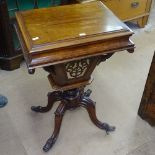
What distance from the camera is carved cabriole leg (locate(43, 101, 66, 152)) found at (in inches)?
55.2

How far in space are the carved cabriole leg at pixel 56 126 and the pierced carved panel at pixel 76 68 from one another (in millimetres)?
251

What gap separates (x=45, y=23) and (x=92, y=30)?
0.22 metres

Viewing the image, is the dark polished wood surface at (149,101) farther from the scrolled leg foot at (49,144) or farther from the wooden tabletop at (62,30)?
the scrolled leg foot at (49,144)

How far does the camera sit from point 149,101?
1566 mm

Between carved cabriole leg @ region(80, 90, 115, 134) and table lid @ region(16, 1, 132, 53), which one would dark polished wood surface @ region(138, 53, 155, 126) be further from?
table lid @ region(16, 1, 132, 53)

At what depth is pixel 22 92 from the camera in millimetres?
1820

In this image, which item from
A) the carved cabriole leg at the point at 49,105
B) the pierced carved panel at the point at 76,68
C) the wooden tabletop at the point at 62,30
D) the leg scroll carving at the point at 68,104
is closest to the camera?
the wooden tabletop at the point at 62,30

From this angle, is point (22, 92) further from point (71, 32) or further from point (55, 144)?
point (71, 32)

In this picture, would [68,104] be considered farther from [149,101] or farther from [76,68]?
[149,101]

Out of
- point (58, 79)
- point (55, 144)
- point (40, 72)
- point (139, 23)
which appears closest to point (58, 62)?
point (58, 79)

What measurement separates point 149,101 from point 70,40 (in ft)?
2.49

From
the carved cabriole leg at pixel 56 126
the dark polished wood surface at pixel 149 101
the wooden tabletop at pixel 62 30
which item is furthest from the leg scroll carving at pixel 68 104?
the wooden tabletop at pixel 62 30

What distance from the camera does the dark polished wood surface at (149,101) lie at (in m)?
1.48

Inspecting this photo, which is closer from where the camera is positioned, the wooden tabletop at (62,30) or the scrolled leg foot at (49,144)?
the wooden tabletop at (62,30)
